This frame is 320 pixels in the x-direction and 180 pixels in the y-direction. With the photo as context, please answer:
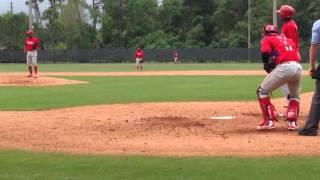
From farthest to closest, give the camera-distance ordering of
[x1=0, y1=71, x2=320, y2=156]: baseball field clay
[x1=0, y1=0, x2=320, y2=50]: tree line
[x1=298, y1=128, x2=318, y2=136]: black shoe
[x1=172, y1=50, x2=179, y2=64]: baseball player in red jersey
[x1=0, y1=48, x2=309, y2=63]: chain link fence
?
1. [x1=0, y1=0, x2=320, y2=50]: tree line
2. [x1=0, y1=48, x2=309, y2=63]: chain link fence
3. [x1=172, y1=50, x2=179, y2=64]: baseball player in red jersey
4. [x1=298, y1=128, x2=318, y2=136]: black shoe
5. [x1=0, y1=71, x2=320, y2=156]: baseball field clay

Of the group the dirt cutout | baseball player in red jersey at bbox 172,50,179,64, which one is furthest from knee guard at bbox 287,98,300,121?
baseball player in red jersey at bbox 172,50,179,64

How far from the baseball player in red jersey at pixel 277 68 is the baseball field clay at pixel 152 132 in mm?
286

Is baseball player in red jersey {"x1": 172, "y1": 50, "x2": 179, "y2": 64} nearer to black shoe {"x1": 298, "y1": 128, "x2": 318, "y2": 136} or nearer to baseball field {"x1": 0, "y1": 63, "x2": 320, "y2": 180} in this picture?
baseball field {"x1": 0, "y1": 63, "x2": 320, "y2": 180}

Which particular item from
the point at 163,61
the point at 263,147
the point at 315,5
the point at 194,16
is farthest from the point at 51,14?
the point at 263,147

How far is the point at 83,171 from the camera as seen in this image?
22.3 feet

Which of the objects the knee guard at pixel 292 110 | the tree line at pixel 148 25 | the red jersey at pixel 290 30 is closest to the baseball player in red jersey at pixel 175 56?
the tree line at pixel 148 25

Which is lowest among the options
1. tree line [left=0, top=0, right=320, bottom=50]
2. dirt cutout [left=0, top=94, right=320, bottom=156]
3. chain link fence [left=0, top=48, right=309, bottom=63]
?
dirt cutout [left=0, top=94, right=320, bottom=156]

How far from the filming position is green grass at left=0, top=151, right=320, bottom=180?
6465 mm

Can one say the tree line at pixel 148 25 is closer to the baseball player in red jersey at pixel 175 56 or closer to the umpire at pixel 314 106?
the baseball player in red jersey at pixel 175 56

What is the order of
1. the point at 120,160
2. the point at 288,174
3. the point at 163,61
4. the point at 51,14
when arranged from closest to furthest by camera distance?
1. the point at 288,174
2. the point at 120,160
3. the point at 163,61
4. the point at 51,14

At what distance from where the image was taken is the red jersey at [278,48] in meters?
10.1

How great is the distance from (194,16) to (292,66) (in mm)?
84940

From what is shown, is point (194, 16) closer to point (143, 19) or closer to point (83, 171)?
point (143, 19)

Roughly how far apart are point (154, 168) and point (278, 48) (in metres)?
4.20
